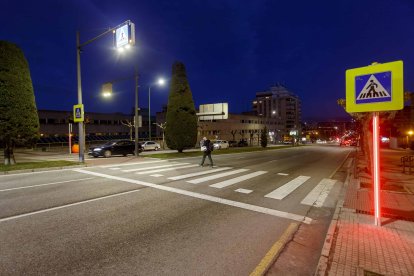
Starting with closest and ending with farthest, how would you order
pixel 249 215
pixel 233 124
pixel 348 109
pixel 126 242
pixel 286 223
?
pixel 126 242
pixel 348 109
pixel 286 223
pixel 249 215
pixel 233 124

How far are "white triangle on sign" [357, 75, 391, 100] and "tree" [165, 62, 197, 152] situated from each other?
20565 millimetres

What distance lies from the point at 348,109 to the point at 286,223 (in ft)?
9.41

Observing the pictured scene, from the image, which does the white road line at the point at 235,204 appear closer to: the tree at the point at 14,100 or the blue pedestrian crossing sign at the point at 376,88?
the blue pedestrian crossing sign at the point at 376,88

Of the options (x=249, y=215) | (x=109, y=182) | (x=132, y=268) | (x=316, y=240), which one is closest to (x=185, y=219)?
(x=249, y=215)

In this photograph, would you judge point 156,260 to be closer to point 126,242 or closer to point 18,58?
point 126,242

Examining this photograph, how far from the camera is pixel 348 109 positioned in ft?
17.4

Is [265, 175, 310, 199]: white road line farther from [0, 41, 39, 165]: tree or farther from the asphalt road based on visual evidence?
[0, 41, 39, 165]: tree

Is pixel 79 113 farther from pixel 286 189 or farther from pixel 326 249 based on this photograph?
pixel 326 249

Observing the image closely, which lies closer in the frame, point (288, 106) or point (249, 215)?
point (249, 215)

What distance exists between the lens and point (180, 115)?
25.0m

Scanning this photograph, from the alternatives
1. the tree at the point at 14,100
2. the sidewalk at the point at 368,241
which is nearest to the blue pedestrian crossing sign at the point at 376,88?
the sidewalk at the point at 368,241

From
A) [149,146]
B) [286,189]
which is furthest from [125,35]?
[149,146]

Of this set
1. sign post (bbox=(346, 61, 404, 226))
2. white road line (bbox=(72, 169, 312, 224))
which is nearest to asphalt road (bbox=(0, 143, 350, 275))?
white road line (bbox=(72, 169, 312, 224))

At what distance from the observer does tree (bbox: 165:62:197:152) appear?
984 inches
